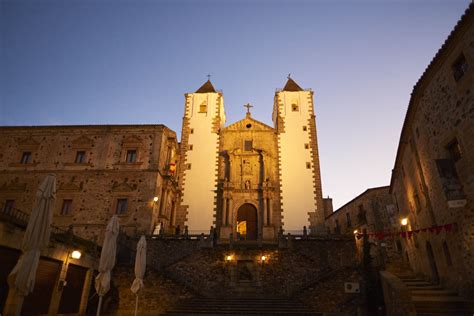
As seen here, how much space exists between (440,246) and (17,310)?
58.4ft

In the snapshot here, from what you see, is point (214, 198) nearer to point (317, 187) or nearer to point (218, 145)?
point (218, 145)

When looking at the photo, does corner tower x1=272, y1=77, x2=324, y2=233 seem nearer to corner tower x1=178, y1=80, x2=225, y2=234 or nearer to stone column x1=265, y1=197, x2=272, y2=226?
stone column x1=265, y1=197, x2=272, y2=226

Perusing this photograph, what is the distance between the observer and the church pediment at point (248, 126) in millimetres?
30844

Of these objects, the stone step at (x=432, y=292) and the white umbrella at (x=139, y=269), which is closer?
the stone step at (x=432, y=292)

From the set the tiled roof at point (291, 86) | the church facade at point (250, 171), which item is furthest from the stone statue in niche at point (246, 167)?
the tiled roof at point (291, 86)

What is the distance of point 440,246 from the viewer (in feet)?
43.8

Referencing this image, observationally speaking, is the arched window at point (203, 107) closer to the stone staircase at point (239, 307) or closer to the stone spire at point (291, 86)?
the stone spire at point (291, 86)

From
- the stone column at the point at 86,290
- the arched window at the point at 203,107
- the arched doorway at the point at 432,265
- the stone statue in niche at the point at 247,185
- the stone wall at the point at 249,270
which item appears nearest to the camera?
the arched doorway at the point at 432,265

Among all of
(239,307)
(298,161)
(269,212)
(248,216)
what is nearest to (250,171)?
(248,216)

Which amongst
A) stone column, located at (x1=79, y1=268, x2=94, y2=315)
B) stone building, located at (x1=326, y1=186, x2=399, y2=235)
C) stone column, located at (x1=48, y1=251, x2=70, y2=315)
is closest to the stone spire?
stone building, located at (x1=326, y1=186, x2=399, y2=235)

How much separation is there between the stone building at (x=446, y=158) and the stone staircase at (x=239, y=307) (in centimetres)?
684

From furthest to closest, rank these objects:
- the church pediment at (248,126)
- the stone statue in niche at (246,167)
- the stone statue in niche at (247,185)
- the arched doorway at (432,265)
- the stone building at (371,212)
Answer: the church pediment at (248,126) < the stone statue in niche at (246,167) < the stone building at (371,212) < the stone statue in niche at (247,185) < the arched doorway at (432,265)

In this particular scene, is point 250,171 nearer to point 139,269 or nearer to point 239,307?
point 239,307

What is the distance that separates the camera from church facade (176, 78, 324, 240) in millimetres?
26250
